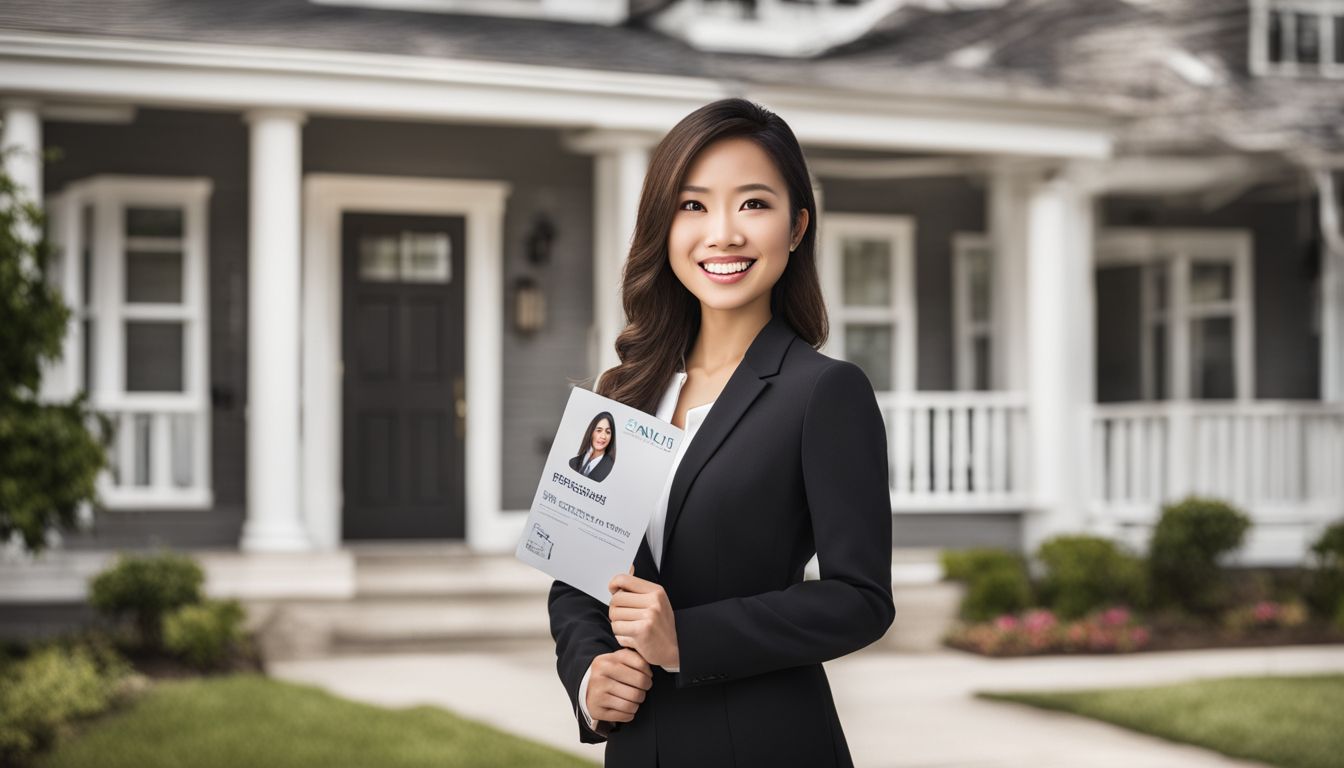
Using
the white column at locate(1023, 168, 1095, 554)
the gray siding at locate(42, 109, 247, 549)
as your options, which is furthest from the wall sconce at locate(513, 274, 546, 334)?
the white column at locate(1023, 168, 1095, 554)

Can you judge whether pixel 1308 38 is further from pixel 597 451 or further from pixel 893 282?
pixel 597 451

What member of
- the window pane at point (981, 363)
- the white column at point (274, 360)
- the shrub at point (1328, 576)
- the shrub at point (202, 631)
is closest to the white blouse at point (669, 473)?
the shrub at point (202, 631)

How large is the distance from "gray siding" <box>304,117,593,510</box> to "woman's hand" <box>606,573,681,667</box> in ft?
29.1

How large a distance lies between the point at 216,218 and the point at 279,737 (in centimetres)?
513

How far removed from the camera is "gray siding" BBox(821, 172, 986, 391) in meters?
12.0

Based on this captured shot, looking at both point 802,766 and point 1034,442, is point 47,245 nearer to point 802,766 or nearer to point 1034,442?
point 802,766

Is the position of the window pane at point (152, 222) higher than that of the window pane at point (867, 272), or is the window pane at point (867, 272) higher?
the window pane at point (152, 222)

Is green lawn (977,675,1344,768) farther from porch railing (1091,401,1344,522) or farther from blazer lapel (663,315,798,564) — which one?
blazer lapel (663,315,798,564)

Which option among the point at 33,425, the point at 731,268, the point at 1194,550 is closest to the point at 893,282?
the point at 1194,550

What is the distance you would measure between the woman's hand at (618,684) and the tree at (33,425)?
5.41 m

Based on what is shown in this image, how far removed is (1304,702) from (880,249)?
5649 mm

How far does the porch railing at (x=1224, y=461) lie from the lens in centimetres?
1098

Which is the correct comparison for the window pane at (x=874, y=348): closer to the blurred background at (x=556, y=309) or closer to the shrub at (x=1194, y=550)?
the blurred background at (x=556, y=309)

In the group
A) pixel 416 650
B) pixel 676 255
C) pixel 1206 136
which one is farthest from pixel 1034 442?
pixel 676 255
